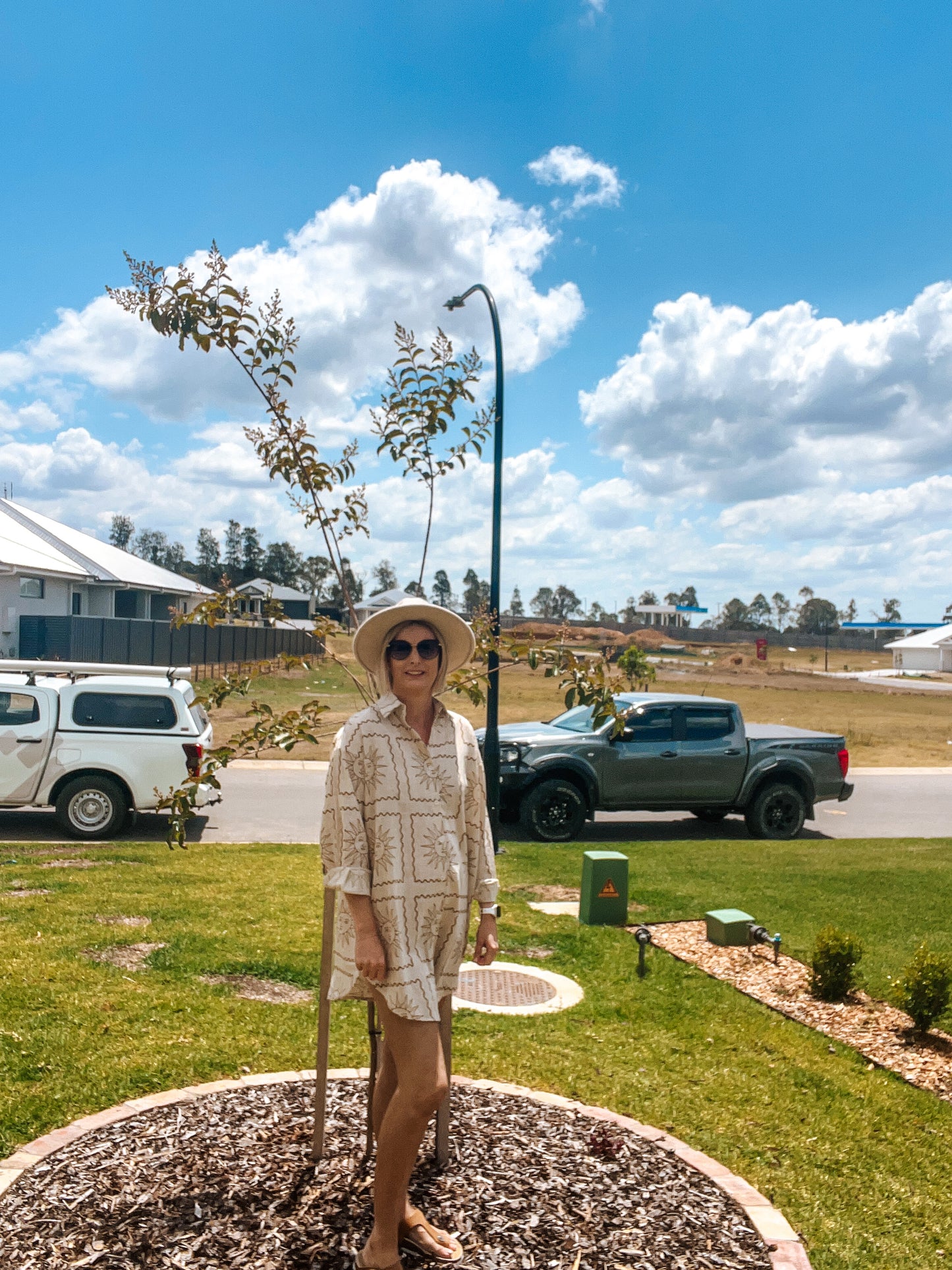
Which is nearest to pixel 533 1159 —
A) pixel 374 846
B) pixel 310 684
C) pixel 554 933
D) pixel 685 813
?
pixel 374 846

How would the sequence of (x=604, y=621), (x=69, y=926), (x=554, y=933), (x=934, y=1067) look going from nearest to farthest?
(x=934, y=1067)
(x=69, y=926)
(x=554, y=933)
(x=604, y=621)

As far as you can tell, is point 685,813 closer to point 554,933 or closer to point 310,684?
point 554,933

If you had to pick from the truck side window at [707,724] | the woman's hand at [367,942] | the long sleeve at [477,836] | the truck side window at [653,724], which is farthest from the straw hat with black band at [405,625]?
the truck side window at [707,724]

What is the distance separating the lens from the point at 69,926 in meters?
6.86

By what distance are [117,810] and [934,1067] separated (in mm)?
8275

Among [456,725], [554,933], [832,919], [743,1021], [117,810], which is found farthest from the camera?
[117,810]

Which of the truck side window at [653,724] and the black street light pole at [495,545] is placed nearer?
the black street light pole at [495,545]

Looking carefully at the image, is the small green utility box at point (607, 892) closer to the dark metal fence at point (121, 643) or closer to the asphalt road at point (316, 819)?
the asphalt road at point (316, 819)

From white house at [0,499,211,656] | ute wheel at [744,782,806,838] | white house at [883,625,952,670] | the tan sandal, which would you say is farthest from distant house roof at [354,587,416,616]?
white house at [883,625,952,670]

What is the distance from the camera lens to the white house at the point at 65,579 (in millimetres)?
30453

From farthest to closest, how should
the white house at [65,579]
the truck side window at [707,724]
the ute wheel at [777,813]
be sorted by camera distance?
the white house at [65,579] → the ute wheel at [777,813] → the truck side window at [707,724]

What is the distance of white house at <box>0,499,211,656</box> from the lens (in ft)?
99.9

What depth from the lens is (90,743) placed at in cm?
1093

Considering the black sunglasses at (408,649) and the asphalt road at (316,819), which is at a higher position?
the black sunglasses at (408,649)
